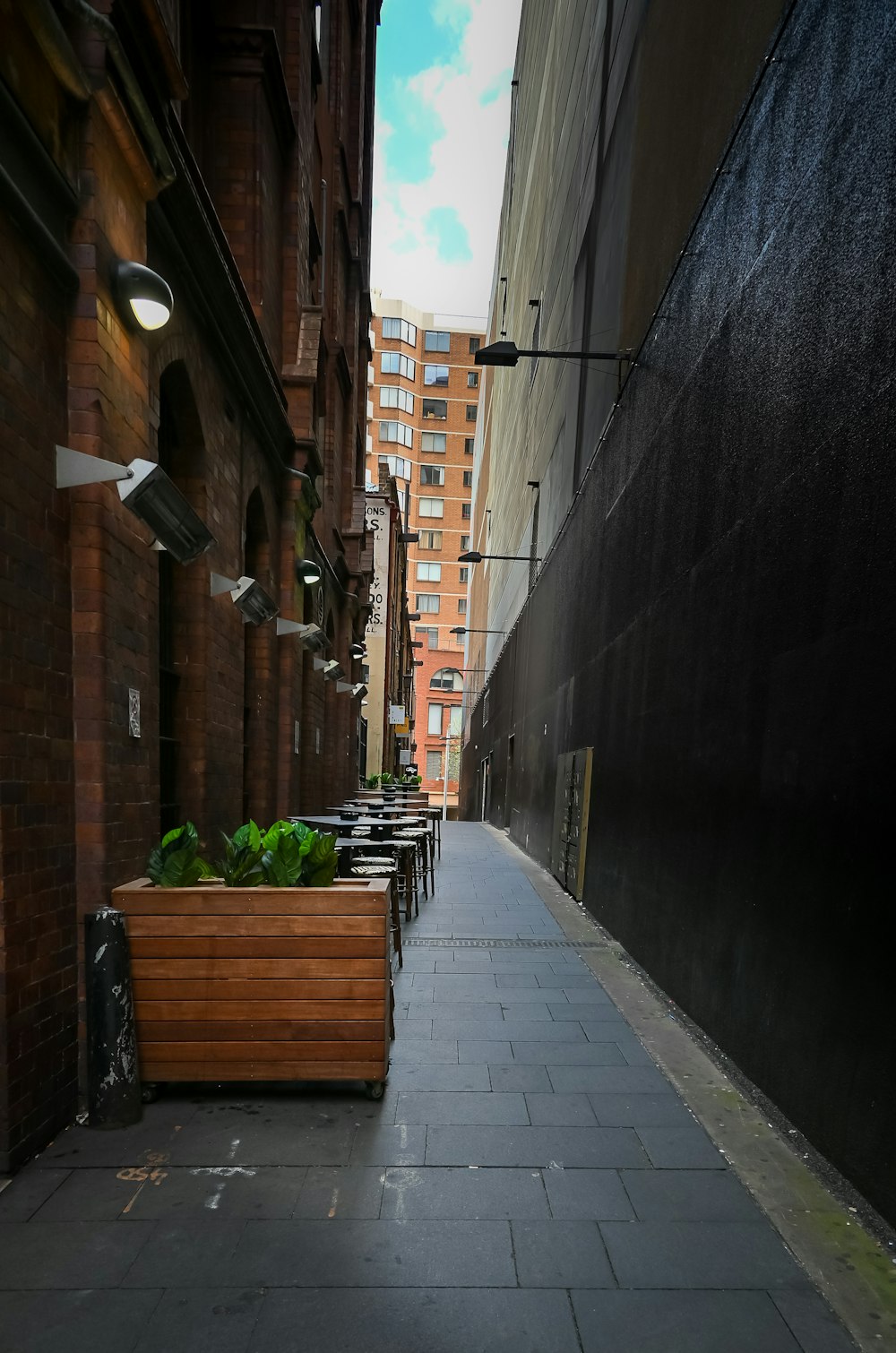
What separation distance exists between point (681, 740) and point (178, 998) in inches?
134

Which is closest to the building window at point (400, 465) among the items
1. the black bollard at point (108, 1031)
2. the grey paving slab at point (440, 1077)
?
the grey paving slab at point (440, 1077)

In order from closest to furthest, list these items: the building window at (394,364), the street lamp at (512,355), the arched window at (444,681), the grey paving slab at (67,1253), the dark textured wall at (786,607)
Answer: the grey paving slab at (67,1253) → the dark textured wall at (786,607) → the street lamp at (512,355) → the arched window at (444,681) → the building window at (394,364)

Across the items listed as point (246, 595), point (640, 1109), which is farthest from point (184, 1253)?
point (246, 595)

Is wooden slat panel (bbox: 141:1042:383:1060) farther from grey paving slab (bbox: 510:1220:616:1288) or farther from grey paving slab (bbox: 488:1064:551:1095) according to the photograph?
grey paving slab (bbox: 510:1220:616:1288)

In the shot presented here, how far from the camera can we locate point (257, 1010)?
3.50 meters

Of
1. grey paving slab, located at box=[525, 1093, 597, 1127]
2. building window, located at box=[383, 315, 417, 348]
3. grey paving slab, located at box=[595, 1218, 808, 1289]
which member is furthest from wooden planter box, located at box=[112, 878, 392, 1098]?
building window, located at box=[383, 315, 417, 348]

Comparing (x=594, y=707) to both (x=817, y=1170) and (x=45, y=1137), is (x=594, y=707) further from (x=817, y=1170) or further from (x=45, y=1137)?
(x=45, y=1137)

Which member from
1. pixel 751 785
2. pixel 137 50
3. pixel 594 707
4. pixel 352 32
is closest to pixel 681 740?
pixel 751 785

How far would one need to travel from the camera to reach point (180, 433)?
18.5 feet

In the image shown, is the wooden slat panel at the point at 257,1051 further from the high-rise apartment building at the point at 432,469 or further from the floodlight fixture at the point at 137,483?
the high-rise apartment building at the point at 432,469

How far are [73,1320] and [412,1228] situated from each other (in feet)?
3.51

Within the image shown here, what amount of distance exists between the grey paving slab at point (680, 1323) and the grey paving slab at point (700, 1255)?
2.3 inches

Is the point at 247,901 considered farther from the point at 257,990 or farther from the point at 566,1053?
the point at 566,1053

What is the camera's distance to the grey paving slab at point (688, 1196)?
270cm
